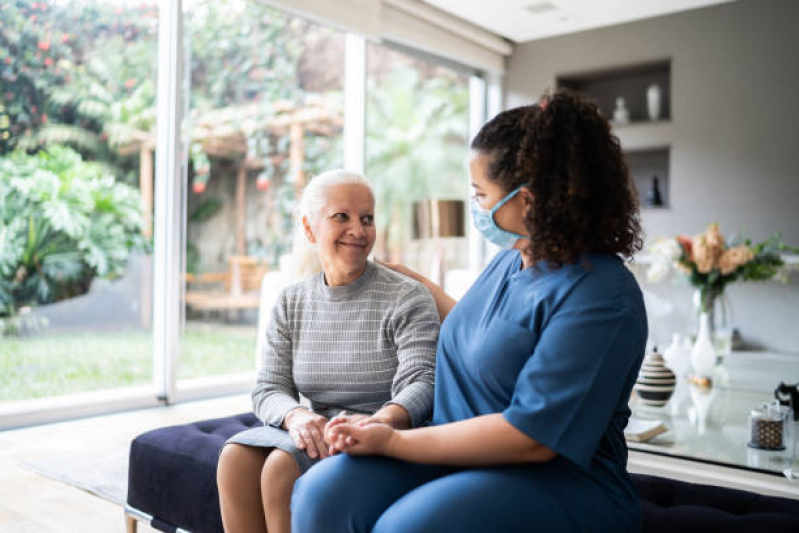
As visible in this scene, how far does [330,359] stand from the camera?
1.63 m

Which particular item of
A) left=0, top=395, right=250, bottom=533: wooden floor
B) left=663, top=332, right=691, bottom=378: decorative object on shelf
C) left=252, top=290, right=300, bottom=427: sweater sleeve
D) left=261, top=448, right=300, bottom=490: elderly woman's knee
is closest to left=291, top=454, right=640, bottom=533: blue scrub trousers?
left=261, top=448, right=300, bottom=490: elderly woman's knee

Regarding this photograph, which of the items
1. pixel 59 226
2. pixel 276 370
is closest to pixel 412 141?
pixel 59 226

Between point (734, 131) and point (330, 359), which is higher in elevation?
point (734, 131)

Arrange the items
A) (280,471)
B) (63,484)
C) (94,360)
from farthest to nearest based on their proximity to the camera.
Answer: (94,360) → (63,484) → (280,471)

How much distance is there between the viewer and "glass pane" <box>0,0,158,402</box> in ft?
11.6

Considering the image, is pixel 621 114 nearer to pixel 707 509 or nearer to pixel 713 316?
pixel 713 316

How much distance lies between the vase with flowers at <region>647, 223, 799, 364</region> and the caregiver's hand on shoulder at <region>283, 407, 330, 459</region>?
2.36m

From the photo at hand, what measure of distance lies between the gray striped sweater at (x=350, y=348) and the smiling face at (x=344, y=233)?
4 centimetres

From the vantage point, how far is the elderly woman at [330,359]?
145 cm

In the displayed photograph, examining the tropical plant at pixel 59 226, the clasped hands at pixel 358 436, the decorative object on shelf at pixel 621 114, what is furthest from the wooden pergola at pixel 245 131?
the clasped hands at pixel 358 436

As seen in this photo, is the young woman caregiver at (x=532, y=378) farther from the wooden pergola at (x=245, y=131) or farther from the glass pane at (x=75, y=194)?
the wooden pergola at (x=245, y=131)

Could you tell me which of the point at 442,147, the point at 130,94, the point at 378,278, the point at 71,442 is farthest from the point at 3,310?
Result: the point at 442,147

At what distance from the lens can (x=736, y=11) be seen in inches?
203

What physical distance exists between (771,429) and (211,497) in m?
1.52
